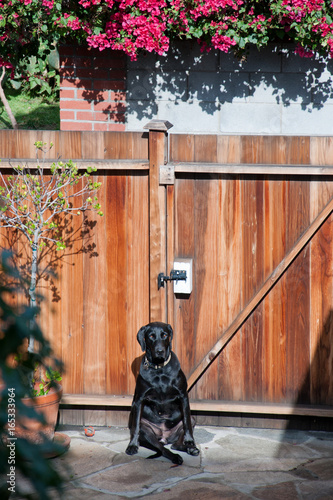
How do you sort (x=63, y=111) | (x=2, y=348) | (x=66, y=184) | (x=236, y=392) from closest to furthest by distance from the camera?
(x=2, y=348) < (x=66, y=184) < (x=236, y=392) < (x=63, y=111)

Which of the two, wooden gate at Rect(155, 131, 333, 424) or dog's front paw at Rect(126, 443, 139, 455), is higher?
wooden gate at Rect(155, 131, 333, 424)

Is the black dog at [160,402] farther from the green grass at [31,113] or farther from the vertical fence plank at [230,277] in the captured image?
the green grass at [31,113]

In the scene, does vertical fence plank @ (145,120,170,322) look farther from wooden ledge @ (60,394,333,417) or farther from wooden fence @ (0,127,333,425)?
wooden ledge @ (60,394,333,417)

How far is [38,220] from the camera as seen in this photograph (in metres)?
4.55

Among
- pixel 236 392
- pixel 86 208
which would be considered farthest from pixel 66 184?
pixel 236 392

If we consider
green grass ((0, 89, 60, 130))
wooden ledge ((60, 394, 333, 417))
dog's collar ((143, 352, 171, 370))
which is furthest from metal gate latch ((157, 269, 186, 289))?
green grass ((0, 89, 60, 130))

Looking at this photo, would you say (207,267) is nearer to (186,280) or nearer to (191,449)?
(186,280)

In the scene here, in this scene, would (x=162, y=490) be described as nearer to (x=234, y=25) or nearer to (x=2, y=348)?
(x=2, y=348)

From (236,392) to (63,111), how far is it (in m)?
2.91

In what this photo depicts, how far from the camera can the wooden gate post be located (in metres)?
4.64

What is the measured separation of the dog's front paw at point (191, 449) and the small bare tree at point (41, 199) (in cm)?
126

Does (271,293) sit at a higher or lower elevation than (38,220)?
lower

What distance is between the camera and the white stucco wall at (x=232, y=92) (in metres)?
5.73

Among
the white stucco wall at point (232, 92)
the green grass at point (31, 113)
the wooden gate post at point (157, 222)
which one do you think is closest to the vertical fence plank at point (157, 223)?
the wooden gate post at point (157, 222)
